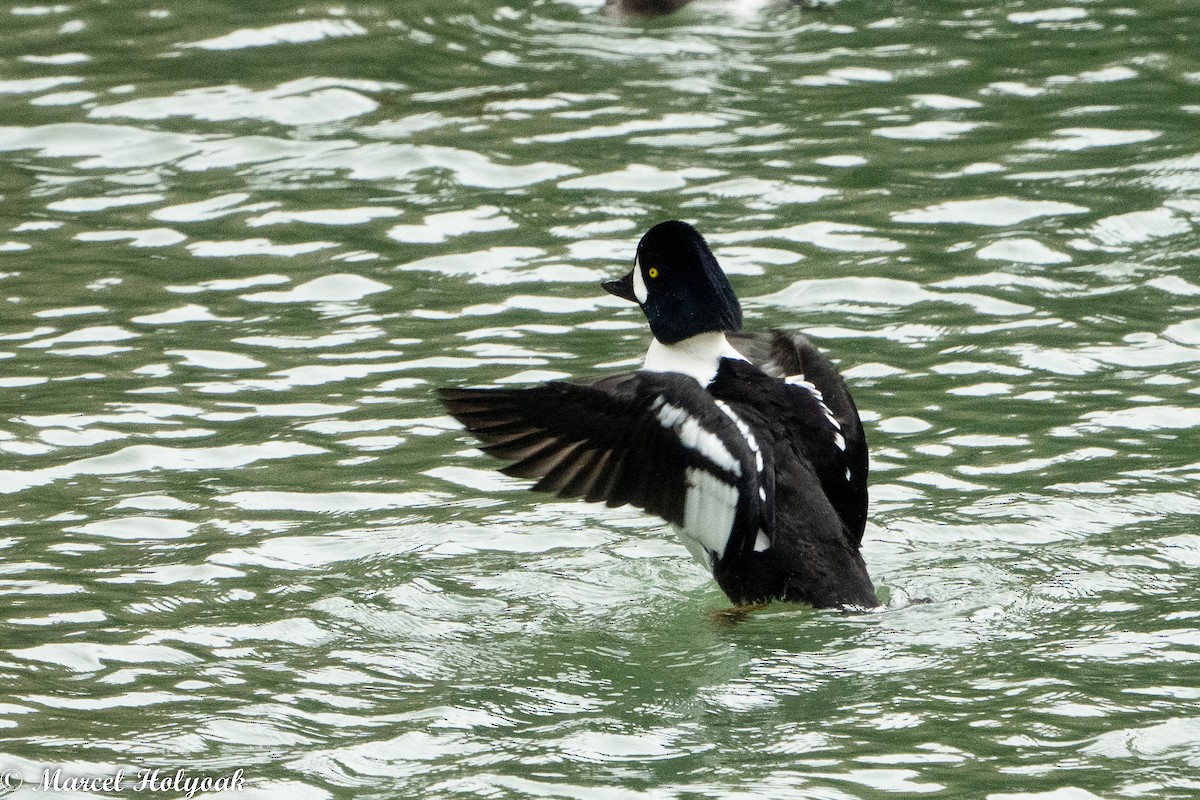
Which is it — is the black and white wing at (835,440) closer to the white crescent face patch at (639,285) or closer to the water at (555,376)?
the water at (555,376)

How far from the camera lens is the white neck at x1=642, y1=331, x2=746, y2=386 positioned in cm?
630

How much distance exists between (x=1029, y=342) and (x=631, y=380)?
2.88 metres

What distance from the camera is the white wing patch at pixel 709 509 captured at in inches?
232

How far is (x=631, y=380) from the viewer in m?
5.96

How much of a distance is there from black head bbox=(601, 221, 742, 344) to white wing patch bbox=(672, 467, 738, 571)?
65 cm

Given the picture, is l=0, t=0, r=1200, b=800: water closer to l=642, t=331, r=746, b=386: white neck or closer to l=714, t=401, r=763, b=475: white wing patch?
l=714, t=401, r=763, b=475: white wing patch

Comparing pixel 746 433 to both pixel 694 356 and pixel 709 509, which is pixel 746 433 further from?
pixel 694 356

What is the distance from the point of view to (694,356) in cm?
636

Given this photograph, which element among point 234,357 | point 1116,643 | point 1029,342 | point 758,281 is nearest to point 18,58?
point 234,357

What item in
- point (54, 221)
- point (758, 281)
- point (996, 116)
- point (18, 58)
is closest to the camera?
point (758, 281)

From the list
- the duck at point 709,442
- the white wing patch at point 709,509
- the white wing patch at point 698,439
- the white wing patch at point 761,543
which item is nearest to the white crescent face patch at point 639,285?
the duck at point 709,442

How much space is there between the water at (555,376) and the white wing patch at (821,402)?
20.7 inches

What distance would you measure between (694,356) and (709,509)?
670 mm

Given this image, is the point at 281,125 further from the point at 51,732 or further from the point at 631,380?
the point at 51,732
